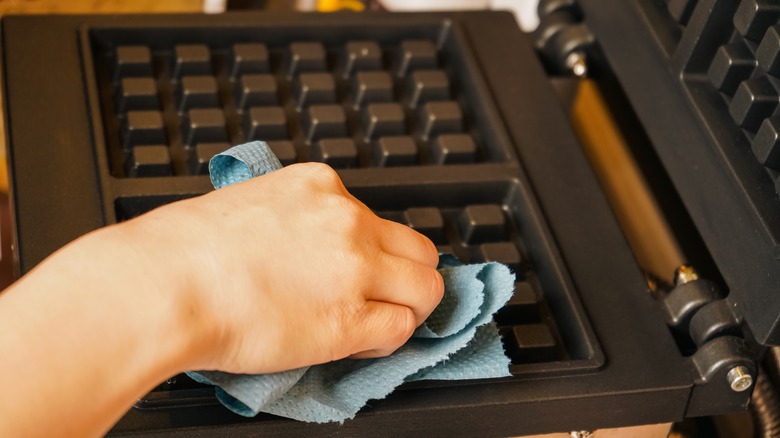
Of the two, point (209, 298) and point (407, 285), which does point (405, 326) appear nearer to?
point (407, 285)

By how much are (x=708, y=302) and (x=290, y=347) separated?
481 mm

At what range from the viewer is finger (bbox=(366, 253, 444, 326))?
93 centimetres

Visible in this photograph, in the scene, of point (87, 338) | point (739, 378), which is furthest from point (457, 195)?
point (87, 338)

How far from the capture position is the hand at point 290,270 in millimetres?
833

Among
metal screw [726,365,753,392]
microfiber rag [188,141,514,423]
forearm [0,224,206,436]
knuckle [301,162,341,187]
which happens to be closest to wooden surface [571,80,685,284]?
metal screw [726,365,753,392]

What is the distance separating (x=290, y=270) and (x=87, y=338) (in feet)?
0.61

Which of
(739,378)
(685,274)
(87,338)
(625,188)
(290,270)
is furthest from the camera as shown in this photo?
(625,188)

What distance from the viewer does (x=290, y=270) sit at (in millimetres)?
878

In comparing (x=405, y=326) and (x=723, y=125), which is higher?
(x=723, y=125)

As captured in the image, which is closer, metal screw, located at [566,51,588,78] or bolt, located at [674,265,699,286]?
bolt, located at [674,265,699,286]

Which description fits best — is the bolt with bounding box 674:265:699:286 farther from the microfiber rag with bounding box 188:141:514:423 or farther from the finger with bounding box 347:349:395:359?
the finger with bounding box 347:349:395:359

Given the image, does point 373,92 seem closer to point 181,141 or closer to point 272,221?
point 181,141

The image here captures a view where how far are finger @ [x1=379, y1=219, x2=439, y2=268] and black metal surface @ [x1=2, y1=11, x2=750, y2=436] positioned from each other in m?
0.12

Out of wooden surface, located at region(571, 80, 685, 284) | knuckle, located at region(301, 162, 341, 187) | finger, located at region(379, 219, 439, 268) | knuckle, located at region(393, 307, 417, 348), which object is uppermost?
knuckle, located at region(301, 162, 341, 187)
